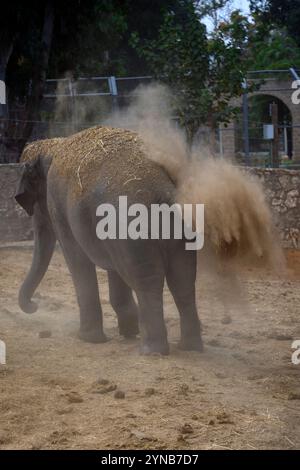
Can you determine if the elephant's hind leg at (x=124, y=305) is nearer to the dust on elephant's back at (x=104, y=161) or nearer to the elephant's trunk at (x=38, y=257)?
the elephant's trunk at (x=38, y=257)

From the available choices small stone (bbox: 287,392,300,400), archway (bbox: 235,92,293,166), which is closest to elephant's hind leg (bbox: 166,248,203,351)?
small stone (bbox: 287,392,300,400)

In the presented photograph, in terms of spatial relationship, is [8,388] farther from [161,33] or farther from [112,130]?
[161,33]

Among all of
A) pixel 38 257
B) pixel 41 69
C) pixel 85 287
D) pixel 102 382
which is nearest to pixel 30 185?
pixel 38 257

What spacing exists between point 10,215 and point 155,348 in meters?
8.59

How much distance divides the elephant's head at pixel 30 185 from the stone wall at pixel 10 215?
6440 millimetres

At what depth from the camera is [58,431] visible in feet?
16.7

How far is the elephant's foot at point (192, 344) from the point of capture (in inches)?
291

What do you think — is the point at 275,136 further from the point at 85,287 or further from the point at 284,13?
the point at 284,13

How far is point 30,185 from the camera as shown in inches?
346

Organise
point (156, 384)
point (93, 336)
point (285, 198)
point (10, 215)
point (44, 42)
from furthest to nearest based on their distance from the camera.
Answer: point (44, 42)
point (10, 215)
point (285, 198)
point (93, 336)
point (156, 384)

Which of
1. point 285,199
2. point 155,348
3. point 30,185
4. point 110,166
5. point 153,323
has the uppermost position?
point 110,166
